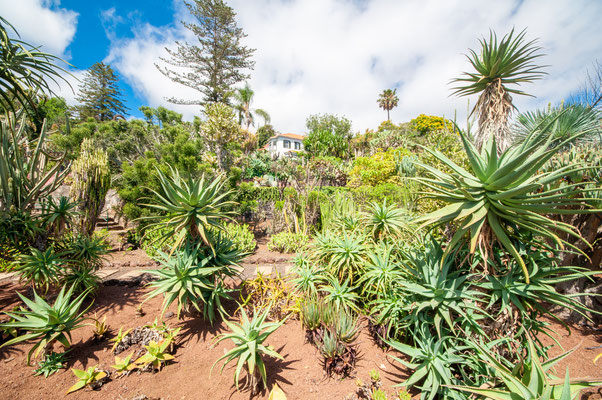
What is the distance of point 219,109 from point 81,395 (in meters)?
8.17

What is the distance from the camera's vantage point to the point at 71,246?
12.2 feet

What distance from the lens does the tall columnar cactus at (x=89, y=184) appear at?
5309mm

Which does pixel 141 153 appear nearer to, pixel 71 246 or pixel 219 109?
pixel 219 109

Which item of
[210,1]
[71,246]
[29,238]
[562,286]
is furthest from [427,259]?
[210,1]

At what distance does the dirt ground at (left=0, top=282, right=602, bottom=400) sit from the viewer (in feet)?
7.43

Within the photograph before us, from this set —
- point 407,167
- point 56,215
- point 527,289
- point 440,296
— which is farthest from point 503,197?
point 407,167

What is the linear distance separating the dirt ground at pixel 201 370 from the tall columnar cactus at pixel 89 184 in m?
3.47

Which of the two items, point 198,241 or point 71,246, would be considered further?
point 71,246

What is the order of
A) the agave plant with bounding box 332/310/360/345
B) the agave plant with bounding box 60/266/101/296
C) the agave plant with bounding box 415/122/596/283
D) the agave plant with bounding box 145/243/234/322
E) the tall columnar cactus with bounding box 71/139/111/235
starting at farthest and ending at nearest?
the tall columnar cactus with bounding box 71/139/111/235
the agave plant with bounding box 60/266/101/296
the agave plant with bounding box 145/243/234/322
the agave plant with bounding box 332/310/360/345
the agave plant with bounding box 415/122/596/283

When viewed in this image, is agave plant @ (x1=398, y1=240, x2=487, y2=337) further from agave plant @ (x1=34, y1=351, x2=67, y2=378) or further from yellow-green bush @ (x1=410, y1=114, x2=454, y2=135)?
yellow-green bush @ (x1=410, y1=114, x2=454, y2=135)

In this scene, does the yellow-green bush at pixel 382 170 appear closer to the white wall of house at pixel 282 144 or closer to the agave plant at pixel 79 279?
the agave plant at pixel 79 279

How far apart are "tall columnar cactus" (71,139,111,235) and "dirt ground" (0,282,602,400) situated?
3472 mm

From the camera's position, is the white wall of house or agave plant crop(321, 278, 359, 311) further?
the white wall of house

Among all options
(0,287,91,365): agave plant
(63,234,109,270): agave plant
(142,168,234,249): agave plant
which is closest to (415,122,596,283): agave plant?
(142,168,234,249): agave plant
